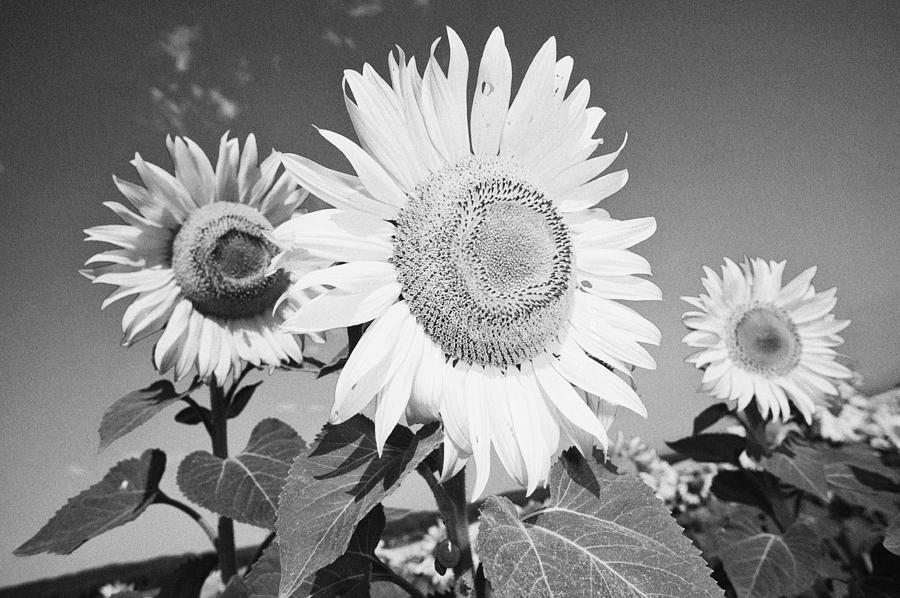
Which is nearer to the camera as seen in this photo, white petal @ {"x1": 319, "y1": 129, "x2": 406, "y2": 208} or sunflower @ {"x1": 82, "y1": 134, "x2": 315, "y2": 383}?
white petal @ {"x1": 319, "y1": 129, "x2": 406, "y2": 208}

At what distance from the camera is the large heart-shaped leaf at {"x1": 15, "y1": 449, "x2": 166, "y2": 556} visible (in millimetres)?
2350

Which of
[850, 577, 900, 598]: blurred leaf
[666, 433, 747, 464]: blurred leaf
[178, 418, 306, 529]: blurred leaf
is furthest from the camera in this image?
[666, 433, 747, 464]: blurred leaf

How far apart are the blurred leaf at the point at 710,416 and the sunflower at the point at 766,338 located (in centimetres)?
17

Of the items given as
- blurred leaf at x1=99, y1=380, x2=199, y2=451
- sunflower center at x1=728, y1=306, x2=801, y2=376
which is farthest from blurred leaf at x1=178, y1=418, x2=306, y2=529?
sunflower center at x1=728, y1=306, x2=801, y2=376

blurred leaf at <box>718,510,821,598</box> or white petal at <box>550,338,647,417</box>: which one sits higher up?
white petal at <box>550,338,647,417</box>

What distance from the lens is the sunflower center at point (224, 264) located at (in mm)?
2660

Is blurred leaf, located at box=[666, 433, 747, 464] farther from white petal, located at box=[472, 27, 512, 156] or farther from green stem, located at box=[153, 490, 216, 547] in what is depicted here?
white petal, located at box=[472, 27, 512, 156]

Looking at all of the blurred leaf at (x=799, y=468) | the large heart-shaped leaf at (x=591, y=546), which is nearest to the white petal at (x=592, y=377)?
the large heart-shaped leaf at (x=591, y=546)

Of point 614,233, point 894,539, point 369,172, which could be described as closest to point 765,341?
point 894,539

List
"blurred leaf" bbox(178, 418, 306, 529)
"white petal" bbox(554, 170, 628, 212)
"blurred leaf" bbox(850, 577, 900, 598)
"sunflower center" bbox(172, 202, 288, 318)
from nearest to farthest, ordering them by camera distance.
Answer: "white petal" bbox(554, 170, 628, 212) → "blurred leaf" bbox(178, 418, 306, 529) → "sunflower center" bbox(172, 202, 288, 318) → "blurred leaf" bbox(850, 577, 900, 598)

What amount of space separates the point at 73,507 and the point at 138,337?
729mm

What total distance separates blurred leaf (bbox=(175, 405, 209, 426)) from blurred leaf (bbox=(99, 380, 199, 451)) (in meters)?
0.15

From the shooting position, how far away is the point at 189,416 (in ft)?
9.09

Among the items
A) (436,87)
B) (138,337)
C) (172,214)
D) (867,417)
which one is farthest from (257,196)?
(867,417)
